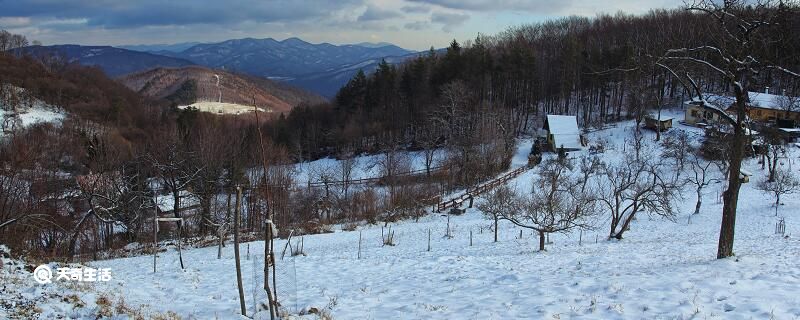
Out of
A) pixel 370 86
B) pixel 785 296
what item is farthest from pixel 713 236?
pixel 370 86

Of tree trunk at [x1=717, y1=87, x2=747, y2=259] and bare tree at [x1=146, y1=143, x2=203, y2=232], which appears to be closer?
tree trunk at [x1=717, y1=87, x2=747, y2=259]

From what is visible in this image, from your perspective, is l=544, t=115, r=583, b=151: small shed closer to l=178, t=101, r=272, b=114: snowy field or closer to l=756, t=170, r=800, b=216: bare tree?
l=756, t=170, r=800, b=216: bare tree

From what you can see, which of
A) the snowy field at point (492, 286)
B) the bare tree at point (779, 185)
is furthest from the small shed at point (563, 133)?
the snowy field at point (492, 286)

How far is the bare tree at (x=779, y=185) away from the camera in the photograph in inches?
1210

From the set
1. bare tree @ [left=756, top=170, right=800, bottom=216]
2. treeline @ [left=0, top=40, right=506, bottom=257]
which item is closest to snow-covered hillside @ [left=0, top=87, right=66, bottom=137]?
treeline @ [left=0, top=40, right=506, bottom=257]

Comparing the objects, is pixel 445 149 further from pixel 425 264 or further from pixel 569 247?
pixel 425 264

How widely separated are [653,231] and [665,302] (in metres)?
18.9

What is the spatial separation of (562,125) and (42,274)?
49.0 m

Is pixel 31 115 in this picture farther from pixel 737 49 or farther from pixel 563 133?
pixel 737 49

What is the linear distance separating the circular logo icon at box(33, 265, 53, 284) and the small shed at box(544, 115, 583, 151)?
46.0 metres

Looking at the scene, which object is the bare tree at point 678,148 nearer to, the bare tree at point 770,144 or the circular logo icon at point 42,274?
the bare tree at point 770,144

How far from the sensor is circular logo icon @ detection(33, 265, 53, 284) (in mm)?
10625

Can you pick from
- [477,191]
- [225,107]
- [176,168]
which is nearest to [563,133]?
[477,191]

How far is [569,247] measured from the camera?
787 inches
